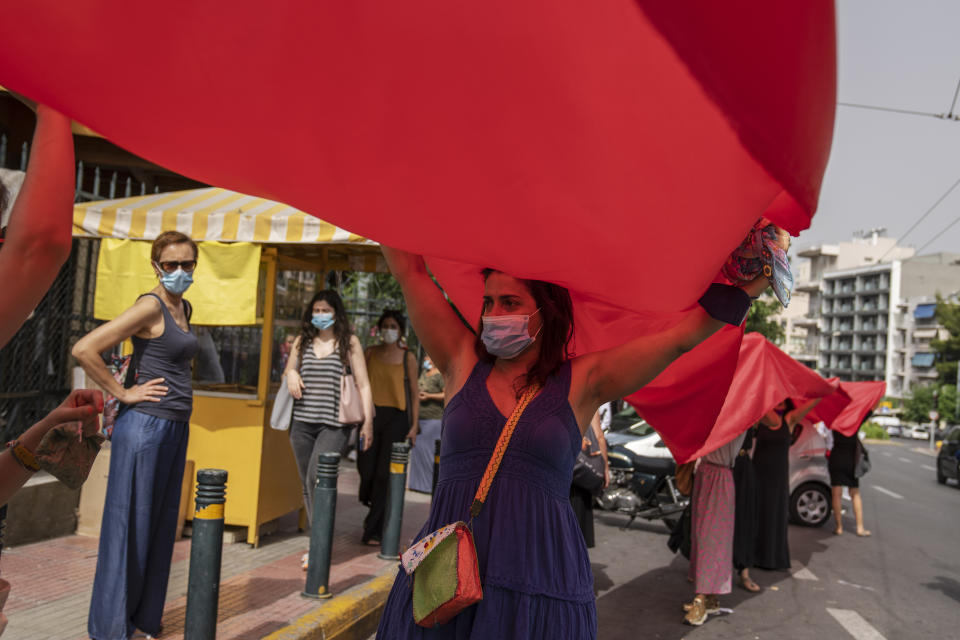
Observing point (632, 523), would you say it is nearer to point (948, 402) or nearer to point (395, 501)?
point (395, 501)

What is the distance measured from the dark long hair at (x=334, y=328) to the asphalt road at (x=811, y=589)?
3065 mm

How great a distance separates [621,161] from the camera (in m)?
1.86

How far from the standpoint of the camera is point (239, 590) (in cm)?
600

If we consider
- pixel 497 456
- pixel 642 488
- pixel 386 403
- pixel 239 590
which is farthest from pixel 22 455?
pixel 642 488

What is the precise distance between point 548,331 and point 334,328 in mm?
4413

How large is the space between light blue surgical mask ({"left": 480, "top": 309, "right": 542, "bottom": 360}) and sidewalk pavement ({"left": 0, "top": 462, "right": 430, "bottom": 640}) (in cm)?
304

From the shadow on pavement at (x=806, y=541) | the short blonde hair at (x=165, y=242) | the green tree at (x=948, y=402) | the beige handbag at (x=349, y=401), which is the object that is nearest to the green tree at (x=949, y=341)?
the green tree at (x=948, y=402)

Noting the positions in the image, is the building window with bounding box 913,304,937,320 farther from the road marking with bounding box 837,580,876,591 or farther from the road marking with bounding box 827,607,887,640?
the road marking with bounding box 827,607,887,640

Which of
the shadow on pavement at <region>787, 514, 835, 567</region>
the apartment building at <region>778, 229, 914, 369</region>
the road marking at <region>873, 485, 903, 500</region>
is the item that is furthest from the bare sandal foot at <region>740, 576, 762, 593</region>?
the apartment building at <region>778, 229, 914, 369</region>

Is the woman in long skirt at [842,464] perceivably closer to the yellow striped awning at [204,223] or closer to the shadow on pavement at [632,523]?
the shadow on pavement at [632,523]

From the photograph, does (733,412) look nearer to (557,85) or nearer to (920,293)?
(557,85)

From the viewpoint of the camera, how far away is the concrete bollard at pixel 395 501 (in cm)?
718

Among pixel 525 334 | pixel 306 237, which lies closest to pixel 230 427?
pixel 306 237

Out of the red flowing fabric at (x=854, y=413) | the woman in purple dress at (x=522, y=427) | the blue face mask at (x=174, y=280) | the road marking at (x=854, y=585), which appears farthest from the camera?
the red flowing fabric at (x=854, y=413)
